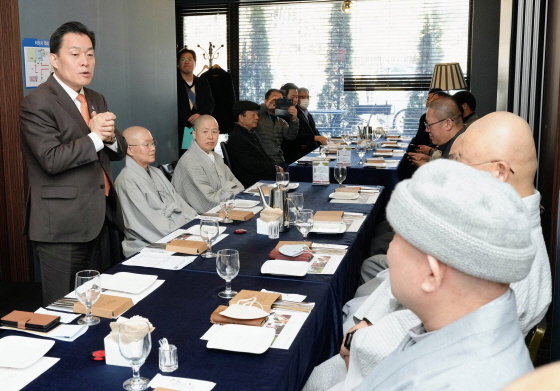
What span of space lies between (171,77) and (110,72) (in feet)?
4.09

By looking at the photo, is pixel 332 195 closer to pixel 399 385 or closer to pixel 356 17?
pixel 399 385

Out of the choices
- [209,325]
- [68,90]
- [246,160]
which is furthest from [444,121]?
[209,325]

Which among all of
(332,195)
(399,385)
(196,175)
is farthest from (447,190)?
(196,175)

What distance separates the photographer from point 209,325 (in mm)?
1799

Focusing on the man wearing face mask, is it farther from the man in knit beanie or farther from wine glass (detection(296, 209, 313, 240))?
the man in knit beanie

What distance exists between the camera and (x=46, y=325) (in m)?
1.71

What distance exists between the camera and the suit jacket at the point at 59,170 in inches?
111

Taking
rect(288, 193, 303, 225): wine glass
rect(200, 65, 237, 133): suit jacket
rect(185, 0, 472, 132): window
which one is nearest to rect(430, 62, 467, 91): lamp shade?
rect(185, 0, 472, 132): window

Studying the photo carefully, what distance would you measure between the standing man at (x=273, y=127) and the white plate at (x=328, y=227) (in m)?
3.42

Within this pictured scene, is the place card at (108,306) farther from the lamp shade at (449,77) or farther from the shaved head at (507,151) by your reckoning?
the lamp shade at (449,77)

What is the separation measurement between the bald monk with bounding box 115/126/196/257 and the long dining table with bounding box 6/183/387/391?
70cm

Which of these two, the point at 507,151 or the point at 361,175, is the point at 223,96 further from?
the point at 507,151

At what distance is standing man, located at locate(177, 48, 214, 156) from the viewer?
22.3 ft

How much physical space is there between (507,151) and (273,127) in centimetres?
481
